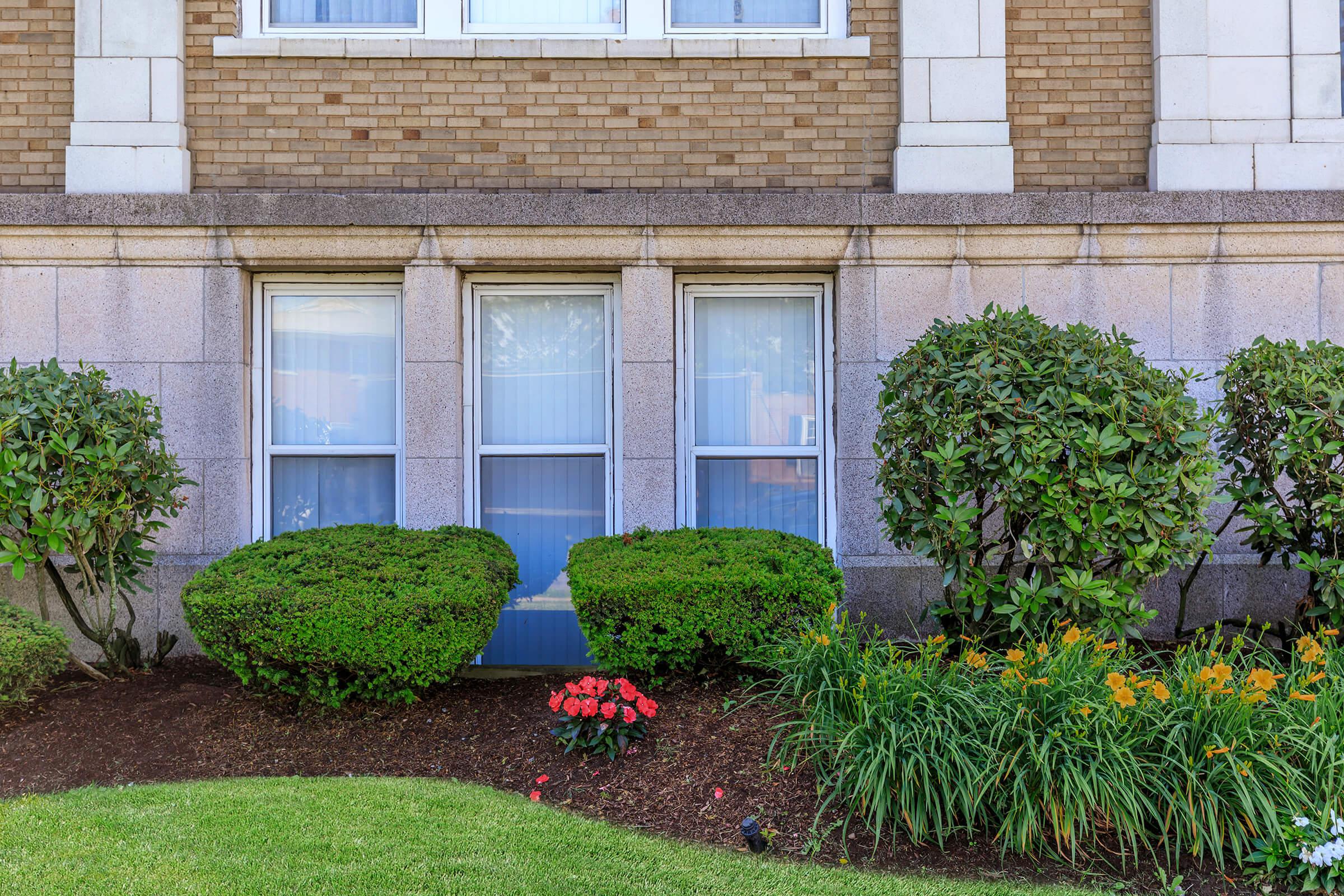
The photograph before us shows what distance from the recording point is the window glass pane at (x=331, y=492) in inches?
275

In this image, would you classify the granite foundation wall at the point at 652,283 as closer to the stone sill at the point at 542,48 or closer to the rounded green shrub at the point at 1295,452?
the rounded green shrub at the point at 1295,452

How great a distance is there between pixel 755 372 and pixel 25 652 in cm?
470

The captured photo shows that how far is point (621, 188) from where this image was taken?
22.2ft

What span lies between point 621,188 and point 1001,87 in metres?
2.68

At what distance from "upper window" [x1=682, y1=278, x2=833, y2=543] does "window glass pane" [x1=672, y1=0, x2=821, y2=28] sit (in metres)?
1.88

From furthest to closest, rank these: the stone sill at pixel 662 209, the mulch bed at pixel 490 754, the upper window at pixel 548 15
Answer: the upper window at pixel 548 15
the stone sill at pixel 662 209
the mulch bed at pixel 490 754

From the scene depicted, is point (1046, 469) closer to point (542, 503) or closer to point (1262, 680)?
point (1262, 680)

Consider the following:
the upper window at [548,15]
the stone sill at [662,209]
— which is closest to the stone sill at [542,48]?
the upper window at [548,15]

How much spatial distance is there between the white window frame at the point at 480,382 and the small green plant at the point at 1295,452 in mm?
3792

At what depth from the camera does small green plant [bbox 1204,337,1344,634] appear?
5320 millimetres

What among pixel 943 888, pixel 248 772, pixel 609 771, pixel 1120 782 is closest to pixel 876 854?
pixel 943 888

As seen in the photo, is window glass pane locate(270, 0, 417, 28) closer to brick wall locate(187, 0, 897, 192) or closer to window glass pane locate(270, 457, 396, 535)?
Result: brick wall locate(187, 0, 897, 192)

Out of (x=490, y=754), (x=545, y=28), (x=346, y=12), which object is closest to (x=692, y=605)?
(x=490, y=754)

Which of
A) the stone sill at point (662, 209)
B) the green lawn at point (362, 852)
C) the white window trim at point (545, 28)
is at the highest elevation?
the white window trim at point (545, 28)
